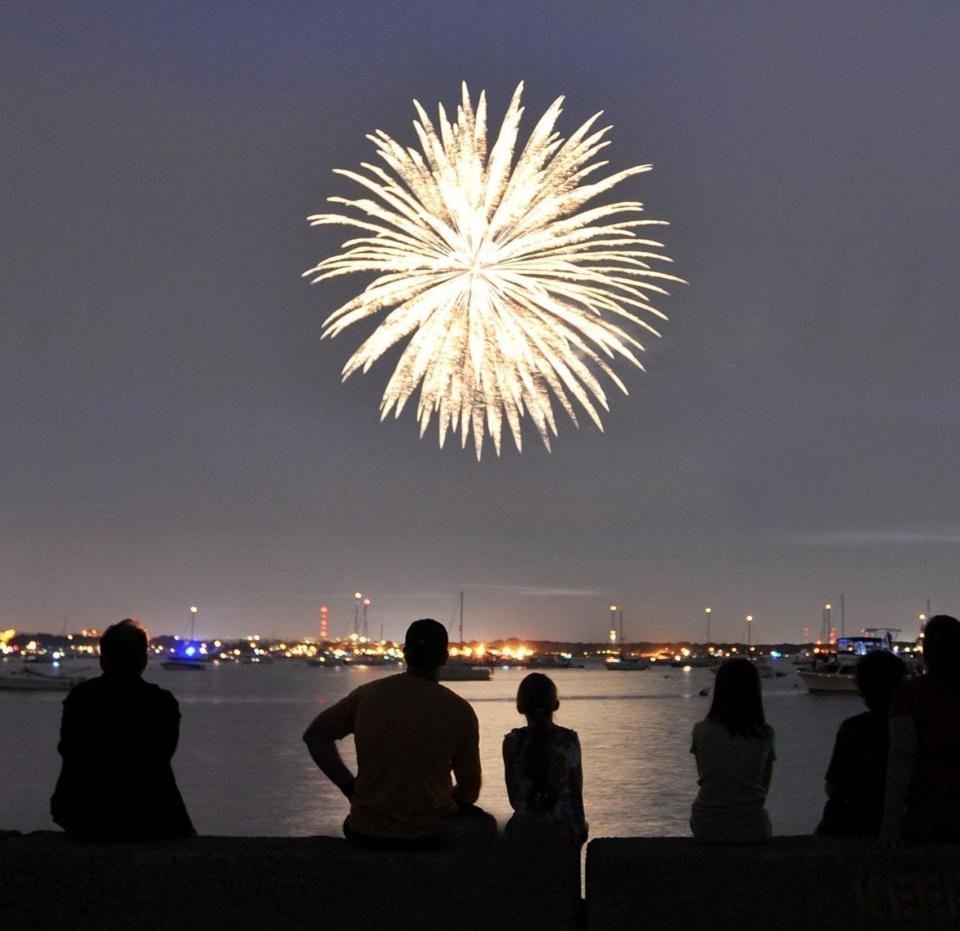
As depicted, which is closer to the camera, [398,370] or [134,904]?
[134,904]

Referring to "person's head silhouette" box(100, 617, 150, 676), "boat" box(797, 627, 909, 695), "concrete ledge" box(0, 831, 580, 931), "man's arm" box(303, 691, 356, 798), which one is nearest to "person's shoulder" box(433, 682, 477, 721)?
"man's arm" box(303, 691, 356, 798)

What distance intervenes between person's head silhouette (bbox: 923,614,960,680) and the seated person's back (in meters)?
2.35

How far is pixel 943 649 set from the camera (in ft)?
21.4

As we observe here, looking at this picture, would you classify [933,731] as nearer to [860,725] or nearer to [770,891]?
[860,725]

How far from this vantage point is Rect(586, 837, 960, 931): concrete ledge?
218 inches

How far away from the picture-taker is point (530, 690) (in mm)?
8312

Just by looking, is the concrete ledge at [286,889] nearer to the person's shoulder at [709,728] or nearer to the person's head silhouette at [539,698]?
the person's shoulder at [709,728]

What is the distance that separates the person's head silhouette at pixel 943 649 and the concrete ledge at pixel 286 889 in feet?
7.36

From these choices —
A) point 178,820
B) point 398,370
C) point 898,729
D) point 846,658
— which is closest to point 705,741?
point 898,729

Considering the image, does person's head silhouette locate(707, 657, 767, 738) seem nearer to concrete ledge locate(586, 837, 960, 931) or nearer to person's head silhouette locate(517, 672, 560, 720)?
person's head silhouette locate(517, 672, 560, 720)

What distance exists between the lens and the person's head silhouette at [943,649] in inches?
255

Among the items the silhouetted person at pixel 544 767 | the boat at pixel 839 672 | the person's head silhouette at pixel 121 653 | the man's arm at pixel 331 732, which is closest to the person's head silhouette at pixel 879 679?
the silhouetted person at pixel 544 767

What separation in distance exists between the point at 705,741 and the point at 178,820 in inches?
116

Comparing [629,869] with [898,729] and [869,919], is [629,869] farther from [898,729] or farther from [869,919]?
[898,729]
